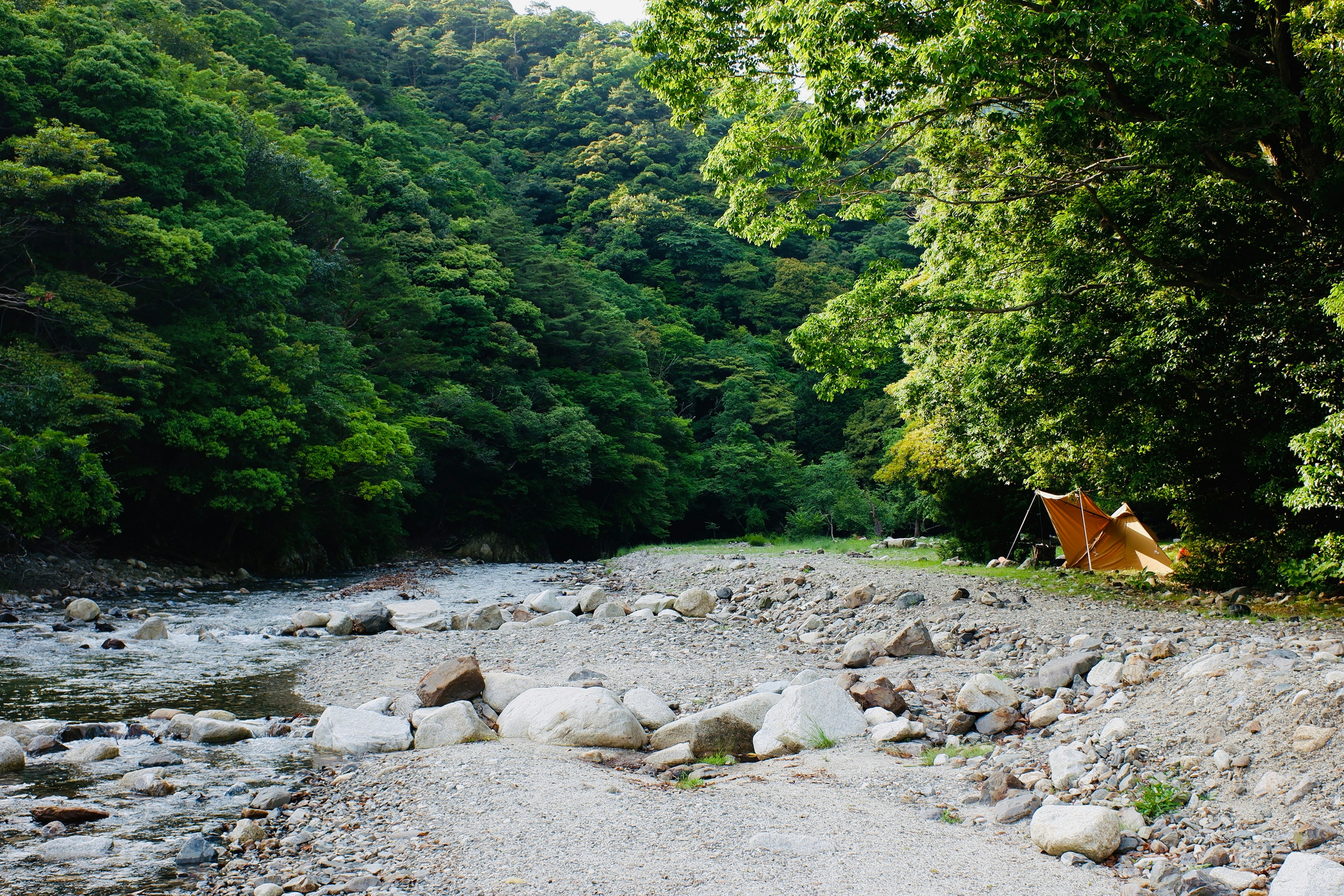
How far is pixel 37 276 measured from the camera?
59.5ft

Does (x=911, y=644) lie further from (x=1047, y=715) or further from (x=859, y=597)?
(x=859, y=597)

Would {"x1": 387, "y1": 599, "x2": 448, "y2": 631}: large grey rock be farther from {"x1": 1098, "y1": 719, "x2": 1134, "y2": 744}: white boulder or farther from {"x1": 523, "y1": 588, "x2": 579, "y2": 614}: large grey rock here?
{"x1": 1098, "y1": 719, "x2": 1134, "y2": 744}: white boulder

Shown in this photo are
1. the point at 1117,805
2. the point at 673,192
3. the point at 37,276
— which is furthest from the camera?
the point at 673,192

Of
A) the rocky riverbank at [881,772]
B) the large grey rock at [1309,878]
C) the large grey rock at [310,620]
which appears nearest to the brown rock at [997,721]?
the rocky riverbank at [881,772]

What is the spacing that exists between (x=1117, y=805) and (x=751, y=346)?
46.8 meters

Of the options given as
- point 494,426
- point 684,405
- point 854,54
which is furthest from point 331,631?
point 684,405

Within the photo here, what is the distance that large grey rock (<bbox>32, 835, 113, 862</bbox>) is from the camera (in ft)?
14.9

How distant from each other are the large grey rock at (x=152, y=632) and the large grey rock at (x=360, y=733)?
6.90 metres

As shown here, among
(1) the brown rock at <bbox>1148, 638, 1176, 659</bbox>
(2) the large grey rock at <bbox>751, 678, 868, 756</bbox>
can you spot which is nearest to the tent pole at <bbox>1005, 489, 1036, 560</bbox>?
(1) the brown rock at <bbox>1148, 638, 1176, 659</bbox>

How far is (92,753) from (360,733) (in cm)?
200

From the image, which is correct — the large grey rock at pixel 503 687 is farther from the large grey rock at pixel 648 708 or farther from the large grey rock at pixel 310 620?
the large grey rock at pixel 310 620

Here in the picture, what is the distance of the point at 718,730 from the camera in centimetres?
637

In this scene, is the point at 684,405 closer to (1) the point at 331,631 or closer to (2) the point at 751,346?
(2) the point at 751,346

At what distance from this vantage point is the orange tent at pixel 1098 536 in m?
16.1
